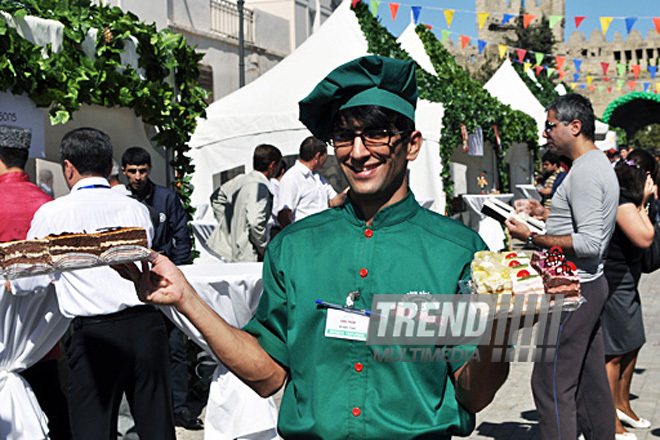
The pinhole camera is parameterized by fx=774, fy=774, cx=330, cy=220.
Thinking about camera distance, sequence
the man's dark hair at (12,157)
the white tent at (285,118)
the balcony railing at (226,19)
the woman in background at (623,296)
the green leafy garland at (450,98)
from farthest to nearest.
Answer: the balcony railing at (226,19) → the green leafy garland at (450,98) → the white tent at (285,118) → the woman in background at (623,296) → the man's dark hair at (12,157)

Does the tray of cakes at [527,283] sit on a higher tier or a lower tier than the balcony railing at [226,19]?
lower

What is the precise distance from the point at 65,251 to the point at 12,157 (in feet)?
7.37

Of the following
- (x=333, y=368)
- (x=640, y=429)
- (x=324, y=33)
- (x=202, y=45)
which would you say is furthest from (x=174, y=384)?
(x=202, y=45)

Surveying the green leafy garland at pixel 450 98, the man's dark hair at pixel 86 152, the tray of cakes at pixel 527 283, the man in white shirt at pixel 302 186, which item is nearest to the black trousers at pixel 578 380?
the tray of cakes at pixel 527 283

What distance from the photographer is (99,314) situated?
12.7 feet

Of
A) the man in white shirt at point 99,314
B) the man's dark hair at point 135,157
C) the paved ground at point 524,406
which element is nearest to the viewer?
the man in white shirt at point 99,314

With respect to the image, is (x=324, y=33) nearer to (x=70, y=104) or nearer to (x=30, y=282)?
(x=70, y=104)

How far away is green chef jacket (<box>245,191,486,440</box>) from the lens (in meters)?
1.93

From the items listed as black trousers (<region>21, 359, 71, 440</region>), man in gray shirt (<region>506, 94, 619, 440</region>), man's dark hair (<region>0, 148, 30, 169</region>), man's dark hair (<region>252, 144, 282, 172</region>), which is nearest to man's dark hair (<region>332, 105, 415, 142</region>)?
man in gray shirt (<region>506, 94, 619, 440</region>)

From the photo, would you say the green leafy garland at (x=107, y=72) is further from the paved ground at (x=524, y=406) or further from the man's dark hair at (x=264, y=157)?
the paved ground at (x=524, y=406)

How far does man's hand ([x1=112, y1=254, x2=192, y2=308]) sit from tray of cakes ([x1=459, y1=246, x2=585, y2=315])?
0.69 meters

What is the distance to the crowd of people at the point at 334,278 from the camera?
1.95 meters

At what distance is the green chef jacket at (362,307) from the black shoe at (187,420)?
3810 millimetres

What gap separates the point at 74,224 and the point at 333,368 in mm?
2136
